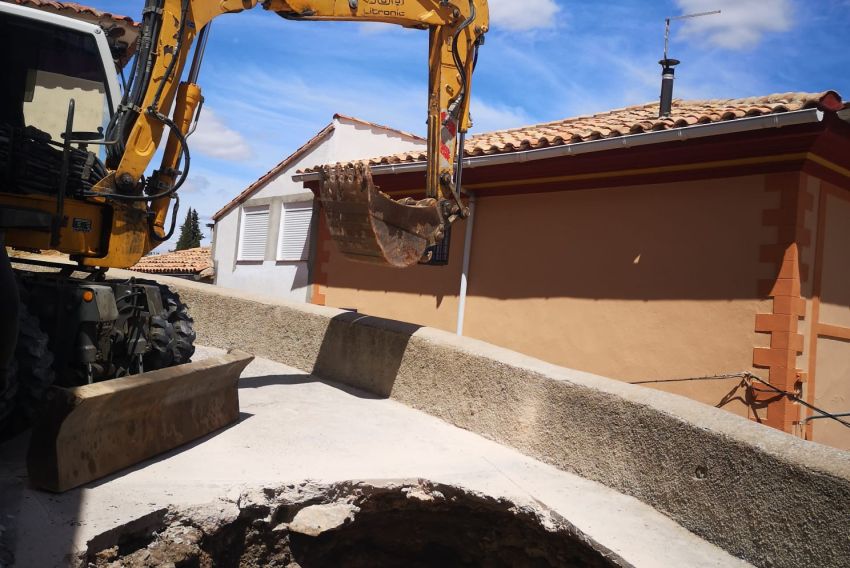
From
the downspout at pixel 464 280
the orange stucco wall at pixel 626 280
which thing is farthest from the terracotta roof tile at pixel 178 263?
the orange stucco wall at pixel 626 280

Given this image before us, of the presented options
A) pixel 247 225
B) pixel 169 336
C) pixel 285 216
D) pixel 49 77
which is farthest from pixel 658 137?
pixel 247 225

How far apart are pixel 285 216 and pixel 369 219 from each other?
889 cm

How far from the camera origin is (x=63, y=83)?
4.91 meters

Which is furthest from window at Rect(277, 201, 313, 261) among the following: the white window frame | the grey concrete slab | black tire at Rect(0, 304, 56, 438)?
black tire at Rect(0, 304, 56, 438)

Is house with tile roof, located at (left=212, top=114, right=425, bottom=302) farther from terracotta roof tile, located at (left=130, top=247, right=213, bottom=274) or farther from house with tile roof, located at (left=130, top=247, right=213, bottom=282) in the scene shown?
terracotta roof tile, located at (left=130, top=247, right=213, bottom=274)

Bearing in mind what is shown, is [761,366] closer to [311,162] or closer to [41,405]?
A: [41,405]

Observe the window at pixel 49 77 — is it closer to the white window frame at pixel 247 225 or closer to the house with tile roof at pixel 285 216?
the house with tile roof at pixel 285 216

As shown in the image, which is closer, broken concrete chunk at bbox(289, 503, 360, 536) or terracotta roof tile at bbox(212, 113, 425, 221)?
broken concrete chunk at bbox(289, 503, 360, 536)

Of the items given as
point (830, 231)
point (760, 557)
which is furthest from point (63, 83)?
point (830, 231)

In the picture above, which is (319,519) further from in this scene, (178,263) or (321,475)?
(178,263)

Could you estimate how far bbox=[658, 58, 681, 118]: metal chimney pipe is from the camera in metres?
9.36

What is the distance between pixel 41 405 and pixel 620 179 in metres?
6.37

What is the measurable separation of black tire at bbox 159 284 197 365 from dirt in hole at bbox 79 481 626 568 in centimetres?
180

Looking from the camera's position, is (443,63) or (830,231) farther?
(830,231)
